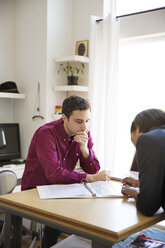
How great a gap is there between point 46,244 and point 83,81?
2.36 m

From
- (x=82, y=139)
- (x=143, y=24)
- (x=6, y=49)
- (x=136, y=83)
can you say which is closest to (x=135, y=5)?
(x=143, y=24)

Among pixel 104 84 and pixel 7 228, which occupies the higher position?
pixel 104 84

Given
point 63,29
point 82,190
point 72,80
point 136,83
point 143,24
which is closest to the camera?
point 82,190

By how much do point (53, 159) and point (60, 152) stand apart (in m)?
0.21

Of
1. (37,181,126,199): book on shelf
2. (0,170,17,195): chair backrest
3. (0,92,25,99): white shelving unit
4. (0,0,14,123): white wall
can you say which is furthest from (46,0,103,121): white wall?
(37,181,126,199): book on shelf

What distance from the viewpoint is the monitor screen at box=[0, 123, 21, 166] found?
400cm

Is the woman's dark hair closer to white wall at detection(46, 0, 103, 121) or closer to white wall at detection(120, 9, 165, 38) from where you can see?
white wall at detection(120, 9, 165, 38)

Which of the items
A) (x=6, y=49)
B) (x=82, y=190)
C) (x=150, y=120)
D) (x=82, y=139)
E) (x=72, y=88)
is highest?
(x=6, y=49)

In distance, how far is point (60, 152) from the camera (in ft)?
7.66

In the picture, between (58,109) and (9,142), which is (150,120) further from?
(9,142)

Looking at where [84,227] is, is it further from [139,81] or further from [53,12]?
[53,12]

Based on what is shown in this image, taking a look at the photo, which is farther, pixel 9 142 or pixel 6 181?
pixel 9 142

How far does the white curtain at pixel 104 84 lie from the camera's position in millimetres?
3672

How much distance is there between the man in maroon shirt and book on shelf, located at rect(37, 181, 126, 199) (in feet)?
0.22
